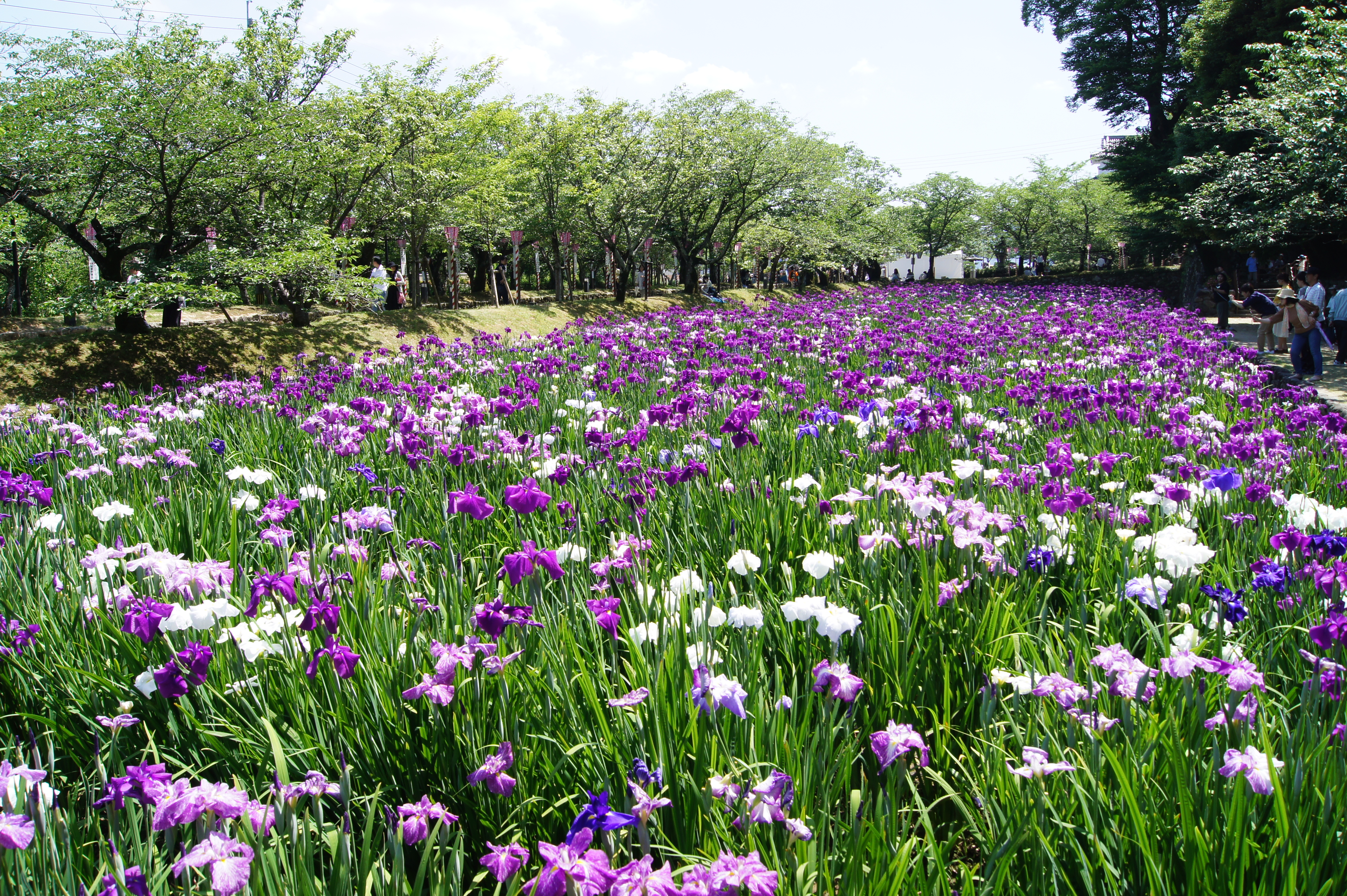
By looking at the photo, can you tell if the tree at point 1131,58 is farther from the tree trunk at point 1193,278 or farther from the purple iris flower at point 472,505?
the purple iris flower at point 472,505

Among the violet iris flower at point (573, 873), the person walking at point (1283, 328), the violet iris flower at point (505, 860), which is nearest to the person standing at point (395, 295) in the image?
the person walking at point (1283, 328)

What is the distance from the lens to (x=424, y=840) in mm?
1645

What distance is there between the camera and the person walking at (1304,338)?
37.1 feet

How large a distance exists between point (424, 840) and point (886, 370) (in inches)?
291

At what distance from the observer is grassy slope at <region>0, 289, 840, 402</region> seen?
468 inches

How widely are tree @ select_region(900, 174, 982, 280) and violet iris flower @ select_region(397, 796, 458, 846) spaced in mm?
61277

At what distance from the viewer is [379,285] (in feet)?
52.4

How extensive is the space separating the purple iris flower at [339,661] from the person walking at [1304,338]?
1350cm

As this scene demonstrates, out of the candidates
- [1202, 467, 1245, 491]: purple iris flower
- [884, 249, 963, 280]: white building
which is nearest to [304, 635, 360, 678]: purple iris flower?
[1202, 467, 1245, 491]: purple iris flower

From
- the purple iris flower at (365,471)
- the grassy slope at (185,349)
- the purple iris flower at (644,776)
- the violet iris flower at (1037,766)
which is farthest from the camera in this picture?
the grassy slope at (185,349)

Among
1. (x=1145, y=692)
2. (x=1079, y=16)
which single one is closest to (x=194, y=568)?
(x=1145, y=692)

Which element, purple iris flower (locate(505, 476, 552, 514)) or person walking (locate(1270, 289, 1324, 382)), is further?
person walking (locate(1270, 289, 1324, 382))

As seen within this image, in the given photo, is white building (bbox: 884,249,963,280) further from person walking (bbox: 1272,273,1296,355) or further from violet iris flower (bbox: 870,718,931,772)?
violet iris flower (bbox: 870,718,931,772)

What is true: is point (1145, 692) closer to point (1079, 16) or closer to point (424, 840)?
point (424, 840)
